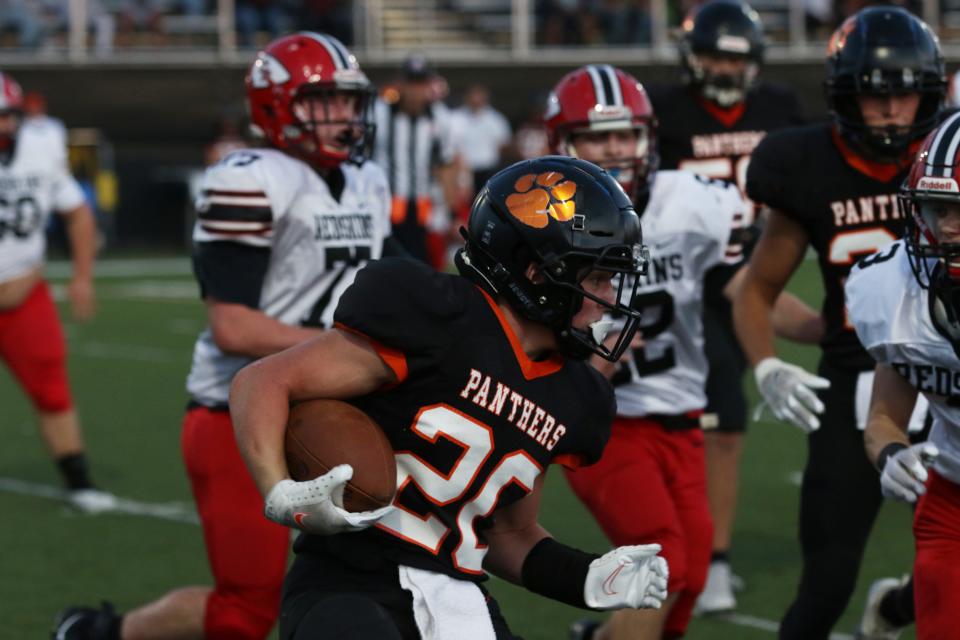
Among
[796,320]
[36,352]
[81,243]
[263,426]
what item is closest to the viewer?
[263,426]

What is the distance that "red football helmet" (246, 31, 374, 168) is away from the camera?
4383 mm

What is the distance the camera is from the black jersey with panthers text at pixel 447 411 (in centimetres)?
288

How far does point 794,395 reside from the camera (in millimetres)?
3932

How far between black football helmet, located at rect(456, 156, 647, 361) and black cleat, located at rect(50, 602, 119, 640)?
1.88 m

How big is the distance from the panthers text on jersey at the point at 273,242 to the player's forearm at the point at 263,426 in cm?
125

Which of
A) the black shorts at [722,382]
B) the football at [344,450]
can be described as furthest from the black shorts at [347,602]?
the black shorts at [722,382]

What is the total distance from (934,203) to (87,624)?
2.55 m

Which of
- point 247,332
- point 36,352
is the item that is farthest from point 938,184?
point 36,352

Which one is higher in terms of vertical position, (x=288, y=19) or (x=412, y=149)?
(x=288, y=19)

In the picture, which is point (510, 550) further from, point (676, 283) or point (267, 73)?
point (267, 73)

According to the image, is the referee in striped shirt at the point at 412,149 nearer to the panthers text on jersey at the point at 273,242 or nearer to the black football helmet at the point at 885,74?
the panthers text on jersey at the point at 273,242

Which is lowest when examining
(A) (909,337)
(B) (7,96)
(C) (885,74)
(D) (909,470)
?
(D) (909,470)

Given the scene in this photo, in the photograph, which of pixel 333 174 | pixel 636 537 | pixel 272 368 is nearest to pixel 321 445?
pixel 272 368

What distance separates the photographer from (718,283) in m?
4.60
